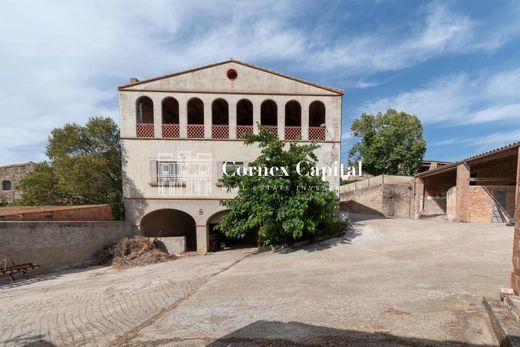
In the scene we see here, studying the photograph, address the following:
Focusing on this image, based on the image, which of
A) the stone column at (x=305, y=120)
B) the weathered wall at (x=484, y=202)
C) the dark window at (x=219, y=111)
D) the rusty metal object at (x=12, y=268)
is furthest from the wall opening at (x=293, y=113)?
the rusty metal object at (x=12, y=268)

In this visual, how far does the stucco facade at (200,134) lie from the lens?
12.3 metres

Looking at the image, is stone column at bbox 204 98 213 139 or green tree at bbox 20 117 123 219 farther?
green tree at bbox 20 117 123 219

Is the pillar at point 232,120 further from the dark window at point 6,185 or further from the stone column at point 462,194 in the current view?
the dark window at point 6,185

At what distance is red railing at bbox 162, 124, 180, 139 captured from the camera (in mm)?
12422

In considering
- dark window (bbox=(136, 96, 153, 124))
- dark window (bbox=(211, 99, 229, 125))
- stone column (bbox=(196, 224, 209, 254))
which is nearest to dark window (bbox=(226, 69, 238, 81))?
dark window (bbox=(211, 99, 229, 125))

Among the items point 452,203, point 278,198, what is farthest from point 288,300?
point 452,203

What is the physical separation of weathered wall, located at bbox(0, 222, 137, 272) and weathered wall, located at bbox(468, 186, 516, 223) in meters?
16.6

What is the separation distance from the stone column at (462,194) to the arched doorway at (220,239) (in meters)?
10.3

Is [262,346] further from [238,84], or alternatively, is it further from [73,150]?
[73,150]

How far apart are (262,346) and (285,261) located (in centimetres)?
520

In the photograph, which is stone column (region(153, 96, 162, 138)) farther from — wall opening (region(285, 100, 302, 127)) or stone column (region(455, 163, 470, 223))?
stone column (region(455, 163, 470, 223))

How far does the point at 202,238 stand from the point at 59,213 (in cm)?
593

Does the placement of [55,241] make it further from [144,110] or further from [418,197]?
[418,197]

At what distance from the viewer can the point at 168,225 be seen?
14.1 m
